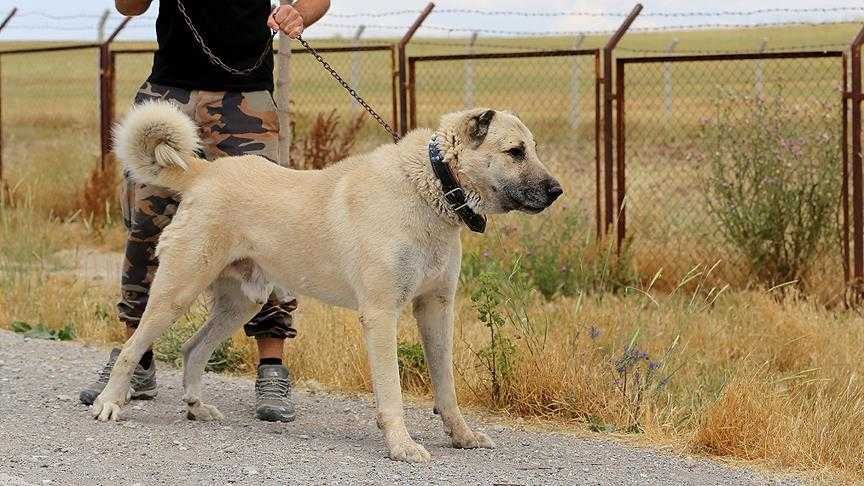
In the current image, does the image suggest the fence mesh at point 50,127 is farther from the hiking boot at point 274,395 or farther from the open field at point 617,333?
the hiking boot at point 274,395

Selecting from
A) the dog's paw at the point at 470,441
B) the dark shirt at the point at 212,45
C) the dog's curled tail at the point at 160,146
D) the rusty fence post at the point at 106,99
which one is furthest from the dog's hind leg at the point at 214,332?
the rusty fence post at the point at 106,99

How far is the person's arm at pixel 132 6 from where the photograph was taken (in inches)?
269

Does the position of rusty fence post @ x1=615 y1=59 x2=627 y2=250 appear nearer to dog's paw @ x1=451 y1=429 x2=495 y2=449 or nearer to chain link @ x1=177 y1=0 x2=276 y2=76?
chain link @ x1=177 y1=0 x2=276 y2=76

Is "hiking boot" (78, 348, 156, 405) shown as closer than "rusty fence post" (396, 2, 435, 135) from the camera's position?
Yes

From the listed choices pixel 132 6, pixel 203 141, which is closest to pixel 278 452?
pixel 203 141

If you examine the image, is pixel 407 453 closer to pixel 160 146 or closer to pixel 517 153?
pixel 517 153

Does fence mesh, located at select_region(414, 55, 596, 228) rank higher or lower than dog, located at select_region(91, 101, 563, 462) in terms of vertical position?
lower

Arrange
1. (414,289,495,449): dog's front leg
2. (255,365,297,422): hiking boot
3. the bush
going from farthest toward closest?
the bush
(255,365,297,422): hiking boot
(414,289,495,449): dog's front leg

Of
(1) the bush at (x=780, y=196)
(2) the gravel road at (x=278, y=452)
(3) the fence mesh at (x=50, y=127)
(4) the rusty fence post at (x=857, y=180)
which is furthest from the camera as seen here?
(3) the fence mesh at (x=50, y=127)

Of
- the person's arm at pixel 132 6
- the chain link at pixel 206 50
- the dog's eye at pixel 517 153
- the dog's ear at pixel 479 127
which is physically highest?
the person's arm at pixel 132 6

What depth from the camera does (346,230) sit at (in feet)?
19.4

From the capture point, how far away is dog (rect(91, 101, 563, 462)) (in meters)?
5.73

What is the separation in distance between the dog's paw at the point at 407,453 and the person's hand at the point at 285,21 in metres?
2.03

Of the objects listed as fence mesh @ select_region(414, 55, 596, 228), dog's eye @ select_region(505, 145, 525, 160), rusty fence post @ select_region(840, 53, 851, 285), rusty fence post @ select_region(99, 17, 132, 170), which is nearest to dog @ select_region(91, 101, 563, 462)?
dog's eye @ select_region(505, 145, 525, 160)
